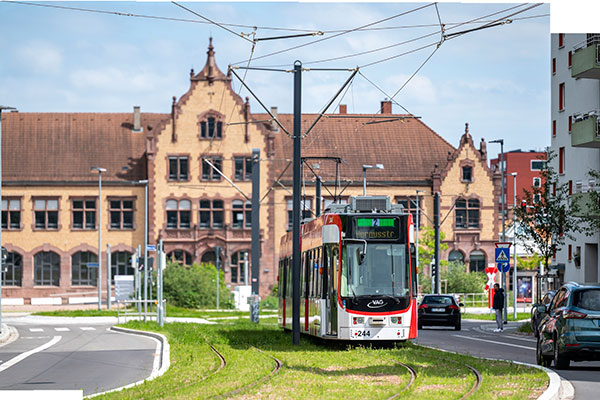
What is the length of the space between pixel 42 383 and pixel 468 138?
215 feet

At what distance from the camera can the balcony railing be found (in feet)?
138

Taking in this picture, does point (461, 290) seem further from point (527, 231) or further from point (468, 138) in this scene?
point (527, 231)

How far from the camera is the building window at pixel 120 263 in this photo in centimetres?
7869

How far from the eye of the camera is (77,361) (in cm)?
2394

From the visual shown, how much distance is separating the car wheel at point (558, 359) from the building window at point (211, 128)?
6033 centimetres

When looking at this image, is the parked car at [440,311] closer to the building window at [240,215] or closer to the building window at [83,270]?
the building window at [240,215]

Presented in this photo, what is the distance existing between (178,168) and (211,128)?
3.52m

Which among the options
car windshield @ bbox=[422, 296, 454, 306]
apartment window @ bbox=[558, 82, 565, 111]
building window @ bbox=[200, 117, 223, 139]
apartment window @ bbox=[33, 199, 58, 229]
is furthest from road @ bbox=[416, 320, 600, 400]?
apartment window @ bbox=[33, 199, 58, 229]

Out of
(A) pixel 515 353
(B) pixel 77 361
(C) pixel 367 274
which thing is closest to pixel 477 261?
(A) pixel 515 353

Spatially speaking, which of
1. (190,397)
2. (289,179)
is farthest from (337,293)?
(289,179)

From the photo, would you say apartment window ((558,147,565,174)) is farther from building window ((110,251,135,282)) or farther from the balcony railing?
building window ((110,251,135,282))

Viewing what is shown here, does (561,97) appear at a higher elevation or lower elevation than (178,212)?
higher

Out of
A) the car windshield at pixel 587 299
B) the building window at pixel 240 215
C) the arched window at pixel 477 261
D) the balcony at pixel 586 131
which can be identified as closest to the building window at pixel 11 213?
the building window at pixel 240 215

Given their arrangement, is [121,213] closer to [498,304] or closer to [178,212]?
[178,212]
